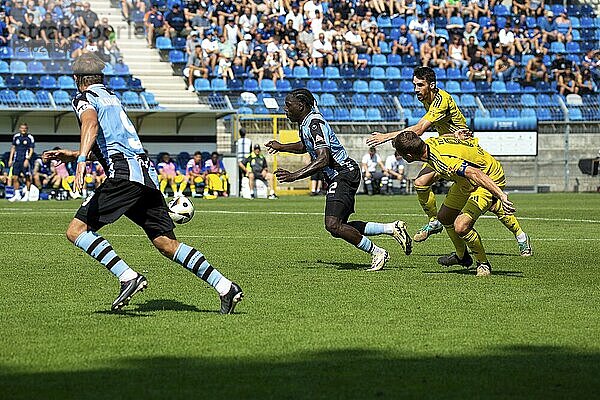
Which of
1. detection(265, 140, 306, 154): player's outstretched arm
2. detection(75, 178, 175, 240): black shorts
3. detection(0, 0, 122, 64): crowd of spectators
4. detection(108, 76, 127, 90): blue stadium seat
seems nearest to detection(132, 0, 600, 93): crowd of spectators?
detection(0, 0, 122, 64): crowd of spectators

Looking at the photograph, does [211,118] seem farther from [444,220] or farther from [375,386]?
[375,386]

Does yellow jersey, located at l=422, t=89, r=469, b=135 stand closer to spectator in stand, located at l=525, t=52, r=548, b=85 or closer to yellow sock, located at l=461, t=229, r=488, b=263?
yellow sock, located at l=461, t=229, r=488, b=263

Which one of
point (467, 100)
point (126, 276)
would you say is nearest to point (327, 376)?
point (126, 276)

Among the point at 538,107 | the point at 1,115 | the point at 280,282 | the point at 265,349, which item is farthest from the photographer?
the point at 538,107

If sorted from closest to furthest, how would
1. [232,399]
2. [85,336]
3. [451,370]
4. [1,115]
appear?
[232,399], [451,370], [85,336], [1,115]

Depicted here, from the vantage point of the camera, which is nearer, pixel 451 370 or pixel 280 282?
pixel 451 370

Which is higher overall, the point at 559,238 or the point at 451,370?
the point at 451,370

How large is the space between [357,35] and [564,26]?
9.00m

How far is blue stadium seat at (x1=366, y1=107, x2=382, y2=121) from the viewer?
35531 mm

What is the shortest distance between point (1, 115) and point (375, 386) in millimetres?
28646

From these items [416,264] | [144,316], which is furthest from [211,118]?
[144,316]

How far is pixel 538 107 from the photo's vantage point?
122 feet

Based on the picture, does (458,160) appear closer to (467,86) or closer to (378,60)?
(467,86)

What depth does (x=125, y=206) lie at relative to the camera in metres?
7.94
